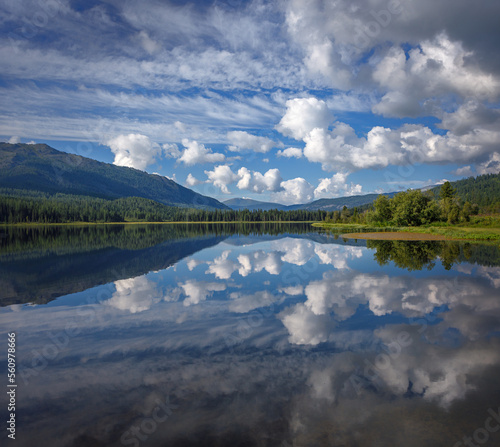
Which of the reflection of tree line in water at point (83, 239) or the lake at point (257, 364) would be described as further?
the reflection of tree line in water at point (83, 239)

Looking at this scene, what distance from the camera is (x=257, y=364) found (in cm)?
1066

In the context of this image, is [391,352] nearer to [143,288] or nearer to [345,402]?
[345,402]

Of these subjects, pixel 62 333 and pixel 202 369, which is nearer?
pixel 202 369

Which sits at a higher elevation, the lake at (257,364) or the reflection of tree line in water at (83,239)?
the lake at (257,364)

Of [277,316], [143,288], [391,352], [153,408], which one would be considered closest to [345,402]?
[391,352]

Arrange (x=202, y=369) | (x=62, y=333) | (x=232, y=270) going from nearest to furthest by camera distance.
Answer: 1. (x=202, y=369)
2. (x=62, y=333)
3. (x=232, y=270)

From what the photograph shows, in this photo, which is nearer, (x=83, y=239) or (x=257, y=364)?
(x=257, y=364)

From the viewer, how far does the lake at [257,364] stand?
7367 mm

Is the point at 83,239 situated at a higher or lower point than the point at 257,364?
lower

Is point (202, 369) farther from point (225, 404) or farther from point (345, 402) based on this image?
point (345, 402)

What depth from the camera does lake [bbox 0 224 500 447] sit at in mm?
7367

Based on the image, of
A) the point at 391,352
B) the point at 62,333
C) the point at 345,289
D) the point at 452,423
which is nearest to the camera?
the point at 452,423

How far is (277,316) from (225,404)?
7.83 m

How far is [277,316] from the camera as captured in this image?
624 inches
